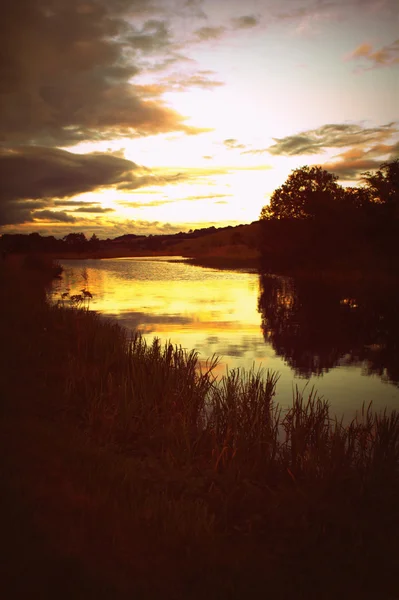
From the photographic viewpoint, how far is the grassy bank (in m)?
5.55

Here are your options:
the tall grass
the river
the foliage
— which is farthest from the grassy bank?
the foliage

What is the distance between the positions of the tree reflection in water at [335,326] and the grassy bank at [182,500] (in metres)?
8.52

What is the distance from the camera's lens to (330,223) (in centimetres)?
5191

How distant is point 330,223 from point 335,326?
25280mm

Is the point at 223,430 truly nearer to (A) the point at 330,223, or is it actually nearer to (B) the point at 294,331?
(B) the point at 294,331

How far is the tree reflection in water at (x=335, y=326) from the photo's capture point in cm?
2061

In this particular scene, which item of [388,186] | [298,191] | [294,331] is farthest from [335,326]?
[298,191]

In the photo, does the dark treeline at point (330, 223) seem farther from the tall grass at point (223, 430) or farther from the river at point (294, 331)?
the tall grass at point (223, 430)

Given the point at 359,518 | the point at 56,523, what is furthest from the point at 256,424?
the point at 56,523

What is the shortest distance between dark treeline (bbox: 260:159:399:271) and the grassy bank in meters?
35.4

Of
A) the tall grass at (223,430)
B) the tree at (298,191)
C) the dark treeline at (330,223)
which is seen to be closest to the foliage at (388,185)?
the dark treeline at (330,223)

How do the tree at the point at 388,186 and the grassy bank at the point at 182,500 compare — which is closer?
the grassy bank at the point at 182,500

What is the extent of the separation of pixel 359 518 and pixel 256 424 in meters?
3.80

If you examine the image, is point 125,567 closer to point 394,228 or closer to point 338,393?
point 338,393
